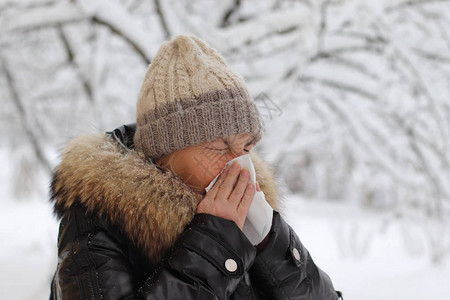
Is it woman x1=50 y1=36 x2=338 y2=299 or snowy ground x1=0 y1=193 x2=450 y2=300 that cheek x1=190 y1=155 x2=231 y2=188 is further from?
snowy ground x1=0 y1=193 x2=450 y2=300

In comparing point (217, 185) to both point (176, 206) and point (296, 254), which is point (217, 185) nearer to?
point (176, 206)

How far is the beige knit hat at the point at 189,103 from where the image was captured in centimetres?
115

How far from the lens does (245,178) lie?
1.09 m

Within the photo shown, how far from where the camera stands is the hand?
3.46 feet

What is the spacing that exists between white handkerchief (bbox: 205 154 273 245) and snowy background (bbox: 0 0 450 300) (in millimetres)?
472

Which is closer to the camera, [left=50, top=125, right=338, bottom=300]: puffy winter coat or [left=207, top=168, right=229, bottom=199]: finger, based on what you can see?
[left=50, top=125, right=338, bottom=300]: puffy winter coat

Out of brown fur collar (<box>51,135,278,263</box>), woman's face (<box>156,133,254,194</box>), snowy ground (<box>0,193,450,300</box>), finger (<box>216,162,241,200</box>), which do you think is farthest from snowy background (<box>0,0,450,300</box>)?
→ finger (<box>216,162,241,200</box>)

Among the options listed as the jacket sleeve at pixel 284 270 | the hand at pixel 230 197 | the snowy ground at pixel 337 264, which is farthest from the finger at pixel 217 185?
the snowy ground at pixel 337 264

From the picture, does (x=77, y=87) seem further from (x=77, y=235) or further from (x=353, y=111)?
(x=77, y=235)

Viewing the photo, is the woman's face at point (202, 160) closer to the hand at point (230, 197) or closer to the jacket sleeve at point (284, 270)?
the hand at point (230, 197)

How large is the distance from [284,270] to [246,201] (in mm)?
247

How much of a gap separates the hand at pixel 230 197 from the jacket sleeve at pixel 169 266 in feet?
0.10

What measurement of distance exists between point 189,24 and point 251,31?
1.41 feet

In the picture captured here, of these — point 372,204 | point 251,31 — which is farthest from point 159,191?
point 372,204
